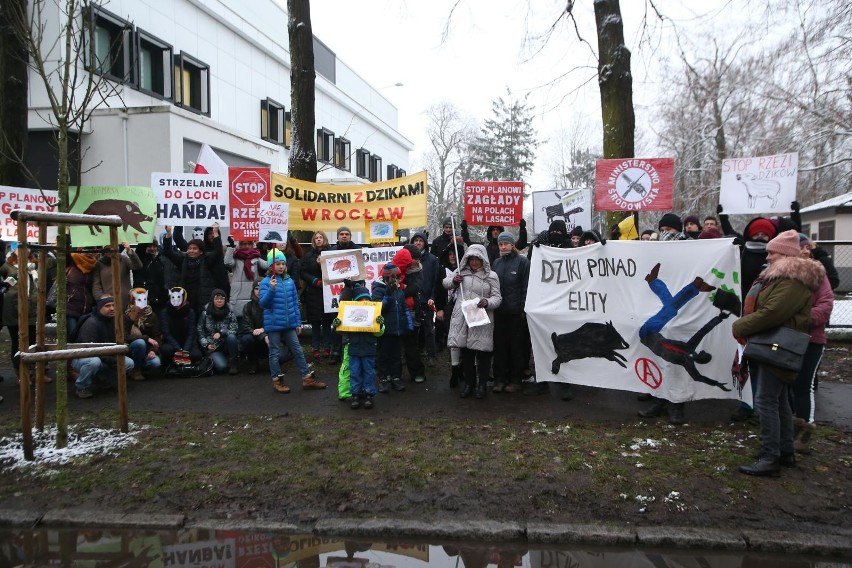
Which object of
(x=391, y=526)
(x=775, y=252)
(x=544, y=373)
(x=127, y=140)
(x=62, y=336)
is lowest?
(x=391, y=526)

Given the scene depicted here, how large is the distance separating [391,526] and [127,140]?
15346mm

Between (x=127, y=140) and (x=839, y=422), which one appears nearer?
(x=839, y=422)

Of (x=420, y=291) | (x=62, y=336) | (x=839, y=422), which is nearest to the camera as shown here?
(x=62, y=336)

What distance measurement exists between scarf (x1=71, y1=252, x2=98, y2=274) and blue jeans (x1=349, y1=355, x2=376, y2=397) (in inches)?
157

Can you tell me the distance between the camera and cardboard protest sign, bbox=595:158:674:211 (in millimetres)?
8727

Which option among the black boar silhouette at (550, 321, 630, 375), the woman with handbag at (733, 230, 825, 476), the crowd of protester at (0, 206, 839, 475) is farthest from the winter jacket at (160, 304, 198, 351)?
the woman with handbag at (733, 230, 825, 476)

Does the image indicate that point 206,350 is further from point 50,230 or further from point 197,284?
point 50,230

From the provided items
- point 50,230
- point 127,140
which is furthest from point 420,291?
point 127,140

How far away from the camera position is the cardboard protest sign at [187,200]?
30.3 feet

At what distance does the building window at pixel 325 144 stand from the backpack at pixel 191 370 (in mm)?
25905

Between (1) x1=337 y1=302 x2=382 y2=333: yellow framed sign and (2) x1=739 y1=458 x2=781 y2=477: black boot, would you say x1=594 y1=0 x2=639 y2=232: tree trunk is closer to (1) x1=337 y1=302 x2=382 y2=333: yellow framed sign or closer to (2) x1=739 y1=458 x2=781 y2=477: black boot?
(1) x1=337 y1=302 x2=382 y2=333: yellow framed sign

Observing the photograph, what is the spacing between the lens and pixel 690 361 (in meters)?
6.18

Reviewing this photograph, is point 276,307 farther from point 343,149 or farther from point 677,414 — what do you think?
point 343,149

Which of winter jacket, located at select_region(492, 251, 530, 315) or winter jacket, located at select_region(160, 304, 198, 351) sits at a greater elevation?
winter jacket, located at select_region(492, 251, 530, 315)
